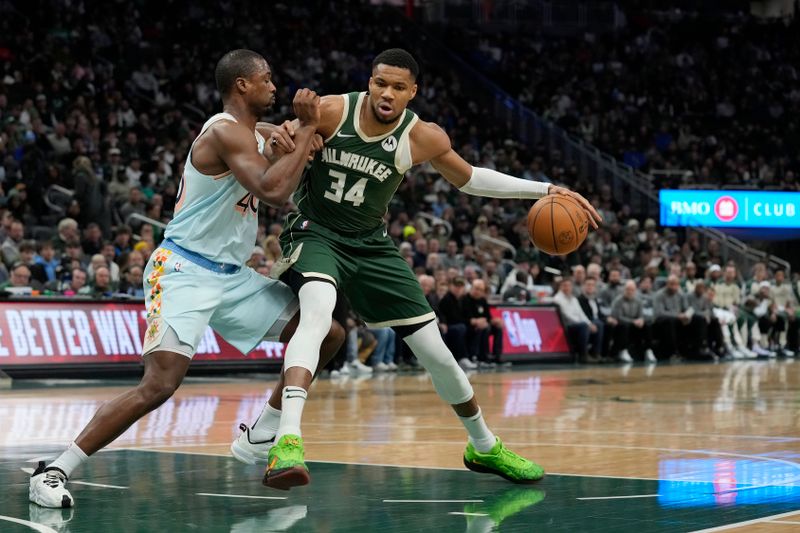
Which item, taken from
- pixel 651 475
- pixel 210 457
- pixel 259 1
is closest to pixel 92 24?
pixel 259 1

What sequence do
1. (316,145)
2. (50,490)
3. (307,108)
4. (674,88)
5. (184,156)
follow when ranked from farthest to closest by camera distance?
(674,88) → (184,156) → (316,145) → (307,108) → (50,490)

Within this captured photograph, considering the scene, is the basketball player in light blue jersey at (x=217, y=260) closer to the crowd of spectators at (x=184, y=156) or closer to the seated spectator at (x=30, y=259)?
the crowd of spectators at (x=184, y=156)

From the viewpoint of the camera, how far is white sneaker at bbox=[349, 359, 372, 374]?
16.9 meters

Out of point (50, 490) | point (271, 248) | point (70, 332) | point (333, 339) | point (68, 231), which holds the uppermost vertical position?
point (68, 231)

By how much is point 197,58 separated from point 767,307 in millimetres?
12046

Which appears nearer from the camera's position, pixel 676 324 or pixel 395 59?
pixel 395 59

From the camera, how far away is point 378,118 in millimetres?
6445

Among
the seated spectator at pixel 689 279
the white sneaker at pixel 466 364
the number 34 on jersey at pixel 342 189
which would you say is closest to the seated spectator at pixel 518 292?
the white sneaker at pixel 466 364

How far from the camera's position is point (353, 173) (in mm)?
6418

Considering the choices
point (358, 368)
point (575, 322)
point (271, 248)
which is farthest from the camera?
point (575, 322)

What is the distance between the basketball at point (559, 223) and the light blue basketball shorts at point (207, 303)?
1383 mm

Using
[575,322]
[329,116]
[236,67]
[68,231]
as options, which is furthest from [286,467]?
[575,322]

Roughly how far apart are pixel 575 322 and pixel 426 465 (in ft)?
44.9

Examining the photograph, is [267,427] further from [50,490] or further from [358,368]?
[358,368]
